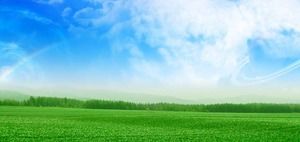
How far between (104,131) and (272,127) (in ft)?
24.3

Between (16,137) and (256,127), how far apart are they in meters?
10.4

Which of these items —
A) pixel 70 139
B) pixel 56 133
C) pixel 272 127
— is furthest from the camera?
pixel 272 127

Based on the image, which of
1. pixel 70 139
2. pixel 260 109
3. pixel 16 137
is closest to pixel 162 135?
pixel 70 139

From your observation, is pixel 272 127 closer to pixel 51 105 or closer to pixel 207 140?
pixel 207 140

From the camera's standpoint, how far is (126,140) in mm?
15094

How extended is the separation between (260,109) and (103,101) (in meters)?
16.4

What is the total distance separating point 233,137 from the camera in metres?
16.8

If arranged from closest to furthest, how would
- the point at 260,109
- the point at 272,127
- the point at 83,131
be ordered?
the point at 83,131
the point at 272,127
the point at 260,109

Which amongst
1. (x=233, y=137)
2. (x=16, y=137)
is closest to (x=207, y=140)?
(x=233, y=137)

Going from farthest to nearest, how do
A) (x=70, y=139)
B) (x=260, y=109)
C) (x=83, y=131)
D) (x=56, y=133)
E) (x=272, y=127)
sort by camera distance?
(x=260, y=109) < (x=272, y=127) < (x=83, y=131) < (x=56, y=133) < (x=70, y=139)

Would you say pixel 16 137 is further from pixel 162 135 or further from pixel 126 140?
pixel 162 135

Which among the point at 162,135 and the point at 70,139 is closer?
the point at 70,139

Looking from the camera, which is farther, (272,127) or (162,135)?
(272,127)

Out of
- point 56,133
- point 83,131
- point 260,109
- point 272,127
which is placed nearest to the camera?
point 56,133
